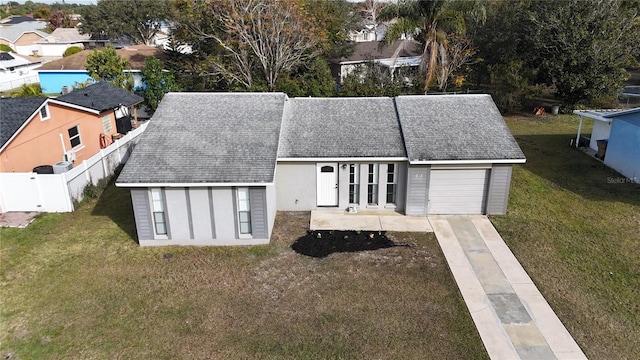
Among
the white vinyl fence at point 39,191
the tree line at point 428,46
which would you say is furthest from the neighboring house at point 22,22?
the white vinyl fence at point 39,191

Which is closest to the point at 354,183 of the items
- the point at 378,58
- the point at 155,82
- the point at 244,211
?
the point at 244,211

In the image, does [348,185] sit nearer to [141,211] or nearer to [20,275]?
[141,211]

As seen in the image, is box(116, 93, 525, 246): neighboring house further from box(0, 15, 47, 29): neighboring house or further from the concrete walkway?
box(0, 15, 47, 29): neighboring house

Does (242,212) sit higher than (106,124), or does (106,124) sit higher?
(106,124)

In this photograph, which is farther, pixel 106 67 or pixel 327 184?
pixel 106 67

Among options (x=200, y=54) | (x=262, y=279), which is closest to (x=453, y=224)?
(x=262, y=279)

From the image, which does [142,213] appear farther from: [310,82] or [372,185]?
[310,82]
